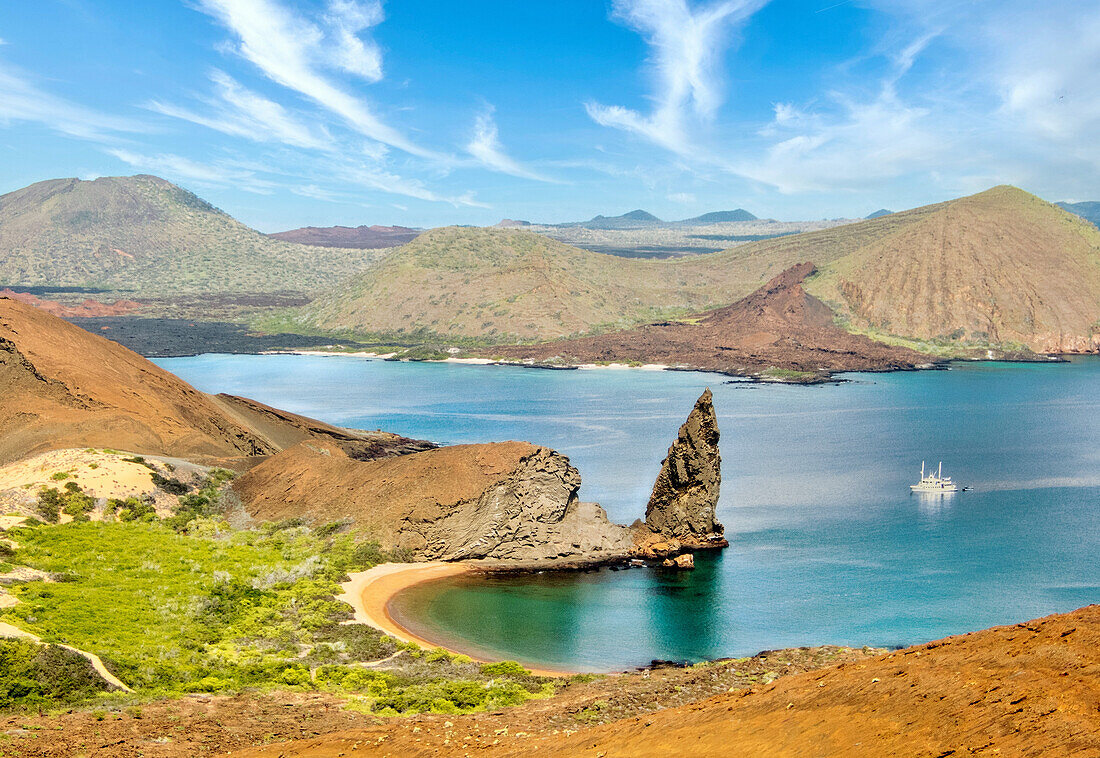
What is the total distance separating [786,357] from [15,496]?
5882 inches

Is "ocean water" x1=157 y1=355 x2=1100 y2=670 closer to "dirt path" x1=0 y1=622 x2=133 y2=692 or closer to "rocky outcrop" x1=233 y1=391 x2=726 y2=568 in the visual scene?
"rocky outcrop" x1=233 y1=391 x2=726 y2=568

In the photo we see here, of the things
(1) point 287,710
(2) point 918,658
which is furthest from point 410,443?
(2) point 918,658

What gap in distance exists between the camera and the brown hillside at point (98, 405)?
57594mm

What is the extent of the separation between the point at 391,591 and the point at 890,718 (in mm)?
33114

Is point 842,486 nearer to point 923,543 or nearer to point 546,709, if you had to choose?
point 923,543

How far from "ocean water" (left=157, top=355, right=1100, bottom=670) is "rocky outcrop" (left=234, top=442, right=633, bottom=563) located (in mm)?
3324

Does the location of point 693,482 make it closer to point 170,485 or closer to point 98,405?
point 170,485

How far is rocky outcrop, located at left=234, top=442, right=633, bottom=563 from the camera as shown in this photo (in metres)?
52.7

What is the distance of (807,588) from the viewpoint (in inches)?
1900

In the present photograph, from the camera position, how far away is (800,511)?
216ft

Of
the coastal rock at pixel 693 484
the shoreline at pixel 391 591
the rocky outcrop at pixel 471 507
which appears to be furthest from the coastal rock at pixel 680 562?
the shoreline at pixel 391 591

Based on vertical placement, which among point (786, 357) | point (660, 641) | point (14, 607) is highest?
point (786, 357)

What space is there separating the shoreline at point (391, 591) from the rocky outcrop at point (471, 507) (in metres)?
1.54

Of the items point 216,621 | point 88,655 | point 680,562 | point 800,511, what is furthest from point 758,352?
point 88,655
